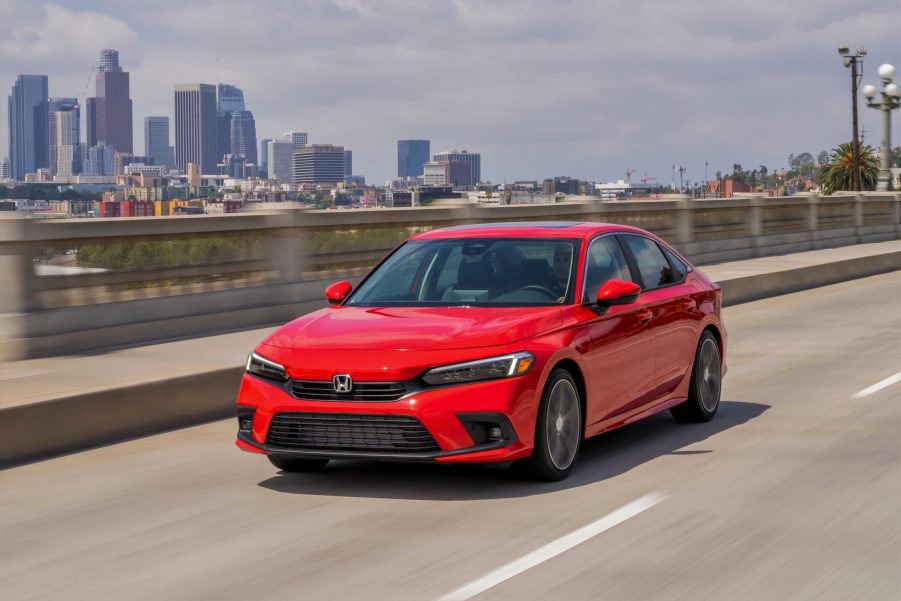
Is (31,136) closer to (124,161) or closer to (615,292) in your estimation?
(124,161)

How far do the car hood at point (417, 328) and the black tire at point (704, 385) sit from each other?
214cm

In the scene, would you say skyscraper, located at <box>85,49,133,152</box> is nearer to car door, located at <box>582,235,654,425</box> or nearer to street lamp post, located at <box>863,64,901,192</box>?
street lamp post, located at <box>863,64,901,192</box>

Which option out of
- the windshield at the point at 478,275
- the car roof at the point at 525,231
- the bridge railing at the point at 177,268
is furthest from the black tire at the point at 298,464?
the bridge railing at the point at 177,268

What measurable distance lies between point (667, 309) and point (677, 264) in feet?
2.56

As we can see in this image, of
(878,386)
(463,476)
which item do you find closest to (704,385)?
(463,476)

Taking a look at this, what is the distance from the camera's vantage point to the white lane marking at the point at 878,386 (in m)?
11.7

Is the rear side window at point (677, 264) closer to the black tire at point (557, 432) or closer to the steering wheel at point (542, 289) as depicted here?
the steering wheel at point (542, 289)

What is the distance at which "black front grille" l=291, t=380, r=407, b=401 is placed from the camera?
7.46 metres

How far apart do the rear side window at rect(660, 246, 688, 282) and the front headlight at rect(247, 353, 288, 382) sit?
3.41 m

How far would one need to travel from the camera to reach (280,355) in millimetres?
7844

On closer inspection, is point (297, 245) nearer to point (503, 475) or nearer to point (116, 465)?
point (116, 465)

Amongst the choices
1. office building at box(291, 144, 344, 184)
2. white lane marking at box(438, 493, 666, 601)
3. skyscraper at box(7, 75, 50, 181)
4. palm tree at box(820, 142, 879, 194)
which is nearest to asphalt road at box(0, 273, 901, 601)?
white lane marking at box(438, 493, 666, 601)

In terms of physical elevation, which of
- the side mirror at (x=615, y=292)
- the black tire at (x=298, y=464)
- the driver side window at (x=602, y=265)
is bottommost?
the black tire at (x=298, y=464)

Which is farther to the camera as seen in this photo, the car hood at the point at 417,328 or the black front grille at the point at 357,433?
the car hood at the point at 417,328
